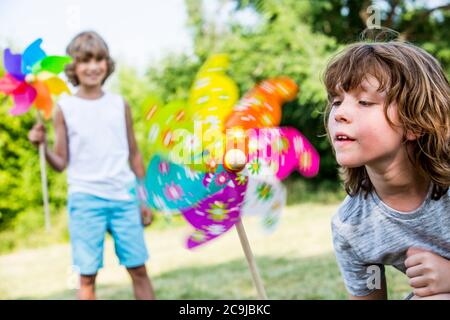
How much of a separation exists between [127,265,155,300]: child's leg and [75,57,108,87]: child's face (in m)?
0.79

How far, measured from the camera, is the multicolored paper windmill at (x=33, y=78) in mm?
2773

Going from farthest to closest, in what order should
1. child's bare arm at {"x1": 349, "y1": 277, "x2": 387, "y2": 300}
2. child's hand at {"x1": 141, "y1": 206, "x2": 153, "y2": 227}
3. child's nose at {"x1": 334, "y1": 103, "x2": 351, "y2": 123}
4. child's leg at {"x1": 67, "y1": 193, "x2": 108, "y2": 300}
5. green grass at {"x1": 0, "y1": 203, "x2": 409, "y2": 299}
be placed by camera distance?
green grass at {"x1": 0, "y1": 203, "x2": 409, "y2": 299} < child's hand at {"x1": 141, "y1": 206, "x2": 153, "y2": 227} < child's leg at {"x1": 67, "y1": 193, "x2": 108, "y2": 300} < child's bare arm at {"x1": 349, "y1": 277, "x2": 387, "y2": 300} < child's nose at {"x1": 334, "y1": 103, "x2": 351, "y2": 123}

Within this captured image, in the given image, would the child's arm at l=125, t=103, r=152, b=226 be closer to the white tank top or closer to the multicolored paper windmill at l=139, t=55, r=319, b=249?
the white tank top

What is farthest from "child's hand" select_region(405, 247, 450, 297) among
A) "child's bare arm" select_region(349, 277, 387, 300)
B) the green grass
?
the green grass

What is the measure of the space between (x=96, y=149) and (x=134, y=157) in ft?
0.74

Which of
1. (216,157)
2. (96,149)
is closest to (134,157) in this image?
(96,149)

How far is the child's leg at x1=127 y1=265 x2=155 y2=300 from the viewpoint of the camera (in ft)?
9.00

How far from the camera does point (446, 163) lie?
166cm

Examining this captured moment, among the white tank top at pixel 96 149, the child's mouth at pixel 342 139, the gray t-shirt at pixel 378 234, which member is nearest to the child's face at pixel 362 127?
the child's mouth at pixel 342 139

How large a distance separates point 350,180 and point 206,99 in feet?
1.55

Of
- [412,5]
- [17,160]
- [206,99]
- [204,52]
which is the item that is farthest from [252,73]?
[206,99]

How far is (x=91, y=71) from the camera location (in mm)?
2775
